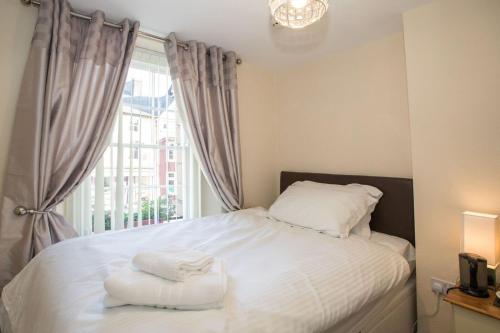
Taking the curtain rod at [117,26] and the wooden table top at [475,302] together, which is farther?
the curtain rod at [117,26]

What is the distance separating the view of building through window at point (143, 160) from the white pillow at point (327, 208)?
3.49 feet

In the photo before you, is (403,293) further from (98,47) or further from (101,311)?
(98,47)

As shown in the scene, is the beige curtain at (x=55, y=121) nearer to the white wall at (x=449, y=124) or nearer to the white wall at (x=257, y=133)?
the white wall at (x=257, y=133)

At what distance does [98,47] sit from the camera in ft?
5.92

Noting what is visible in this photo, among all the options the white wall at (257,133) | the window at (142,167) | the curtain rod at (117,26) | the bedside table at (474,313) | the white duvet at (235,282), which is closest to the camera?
the white duvet at (235,282)

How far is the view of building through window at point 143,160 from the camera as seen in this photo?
2.05 meters

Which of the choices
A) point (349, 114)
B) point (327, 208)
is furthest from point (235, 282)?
point (349, 114)

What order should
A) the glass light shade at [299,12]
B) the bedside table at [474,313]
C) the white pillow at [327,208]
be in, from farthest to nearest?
the white pillow at [327,208] → the glass light shade at [299,12] → the bedside table at [474,313]

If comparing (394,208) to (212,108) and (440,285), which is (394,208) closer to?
(440,285)

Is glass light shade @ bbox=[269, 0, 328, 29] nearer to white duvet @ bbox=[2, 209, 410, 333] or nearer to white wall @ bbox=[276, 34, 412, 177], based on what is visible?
white wall @ bbox=[276, 34, 412, 177]

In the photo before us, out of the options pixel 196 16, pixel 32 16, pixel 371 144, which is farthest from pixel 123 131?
pixel 371 144

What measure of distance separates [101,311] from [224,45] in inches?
88.0

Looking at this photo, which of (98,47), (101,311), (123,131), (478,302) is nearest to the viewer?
(101,311)

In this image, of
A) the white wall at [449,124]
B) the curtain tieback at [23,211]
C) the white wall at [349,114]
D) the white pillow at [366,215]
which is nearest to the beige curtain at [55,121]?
the curtain tieback at [23,211]
